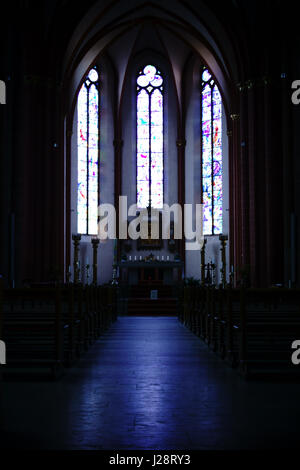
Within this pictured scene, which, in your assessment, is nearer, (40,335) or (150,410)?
(150,410)

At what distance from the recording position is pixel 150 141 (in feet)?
109

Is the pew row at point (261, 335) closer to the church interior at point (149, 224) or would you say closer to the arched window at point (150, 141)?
the church interior at point (149, 224)

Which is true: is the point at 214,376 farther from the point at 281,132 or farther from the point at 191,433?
the point at 281,132

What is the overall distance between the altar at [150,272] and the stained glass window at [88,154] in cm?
305

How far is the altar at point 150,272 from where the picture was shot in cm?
2858

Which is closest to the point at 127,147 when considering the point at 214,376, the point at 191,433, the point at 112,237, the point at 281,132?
the point at 112,237

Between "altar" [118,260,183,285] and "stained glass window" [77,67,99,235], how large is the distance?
3048 millimetres

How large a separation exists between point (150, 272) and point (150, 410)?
24616 millimetres

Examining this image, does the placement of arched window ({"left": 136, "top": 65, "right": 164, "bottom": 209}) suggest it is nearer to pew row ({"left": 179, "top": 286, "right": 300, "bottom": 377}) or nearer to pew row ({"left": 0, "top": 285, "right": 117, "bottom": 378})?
pew row ({"left": 0, "top": 285, "right": 117, "bottom": 378})

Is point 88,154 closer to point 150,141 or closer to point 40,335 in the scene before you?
point 150,141

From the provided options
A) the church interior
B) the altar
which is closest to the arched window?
the church interior

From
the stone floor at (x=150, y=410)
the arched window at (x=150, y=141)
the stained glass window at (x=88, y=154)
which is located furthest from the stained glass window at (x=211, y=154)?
the stone floor at (x=150, y=410)

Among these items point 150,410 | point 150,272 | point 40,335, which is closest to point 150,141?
point 150,272
